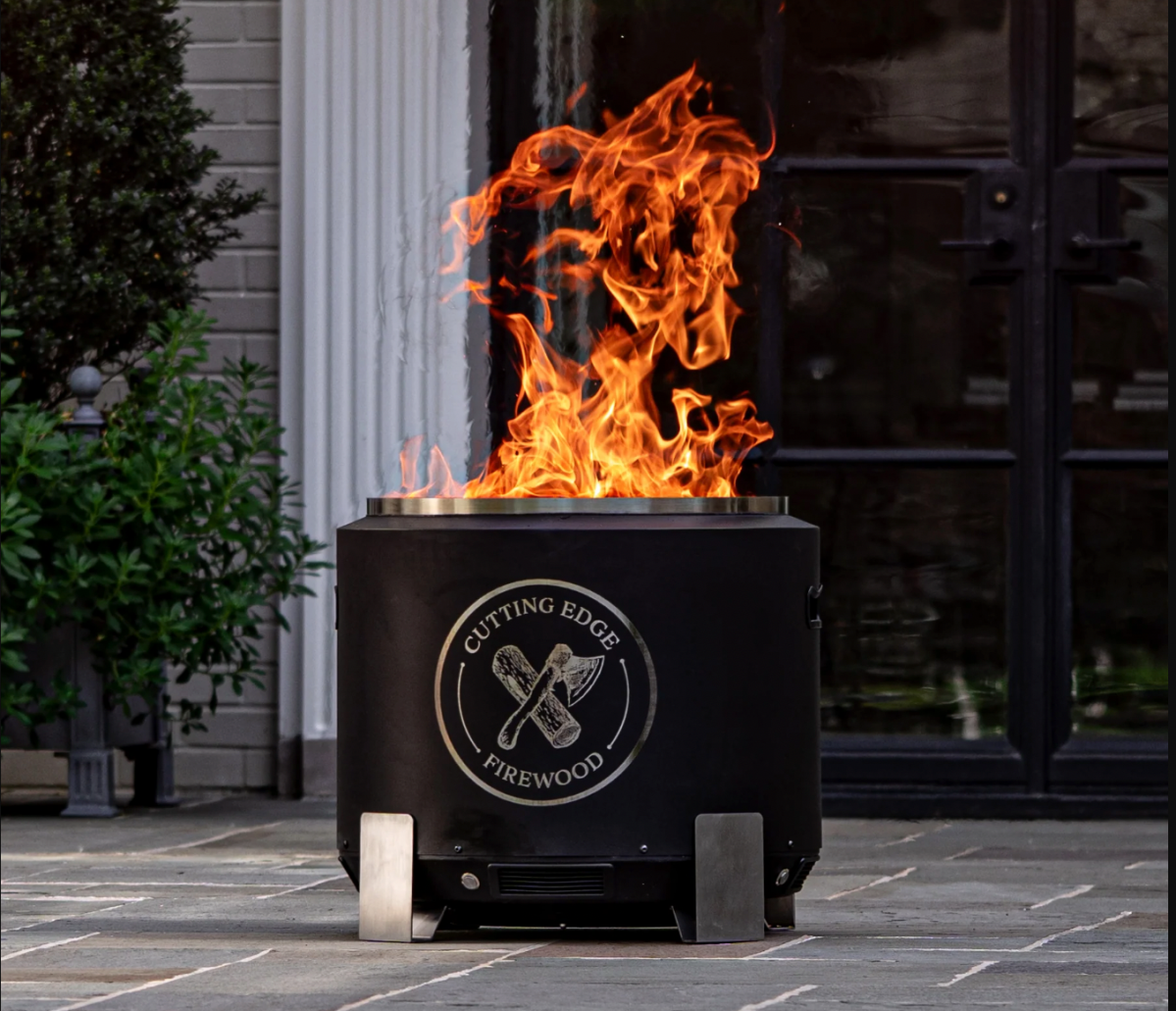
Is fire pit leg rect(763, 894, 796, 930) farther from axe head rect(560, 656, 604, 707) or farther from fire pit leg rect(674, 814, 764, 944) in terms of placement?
axe head rect(560, 656, 604, 707)

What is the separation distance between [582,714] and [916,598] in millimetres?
2854

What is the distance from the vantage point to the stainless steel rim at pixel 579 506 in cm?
391

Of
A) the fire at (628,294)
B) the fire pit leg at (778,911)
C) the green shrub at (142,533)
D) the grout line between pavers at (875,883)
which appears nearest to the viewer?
the fire pit leg at (778,911)

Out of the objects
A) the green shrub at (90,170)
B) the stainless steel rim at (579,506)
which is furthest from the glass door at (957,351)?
the stainless steel rim at (579,506)

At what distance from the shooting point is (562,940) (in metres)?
3.98

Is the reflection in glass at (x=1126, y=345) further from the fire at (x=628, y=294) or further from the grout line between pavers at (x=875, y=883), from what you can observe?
the grout line between pavers at (x=875, y=883)

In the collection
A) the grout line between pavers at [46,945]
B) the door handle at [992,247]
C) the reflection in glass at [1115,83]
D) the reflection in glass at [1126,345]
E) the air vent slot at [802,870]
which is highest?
the reflection in glass at [1115,83]

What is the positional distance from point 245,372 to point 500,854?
8.57 ft

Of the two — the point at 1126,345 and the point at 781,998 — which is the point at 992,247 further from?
the point at 781,998

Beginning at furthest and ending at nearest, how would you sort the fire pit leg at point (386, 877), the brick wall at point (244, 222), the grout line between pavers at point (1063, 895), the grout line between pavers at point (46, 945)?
1. the brick wall at point (244, 222)
2. the grout line between pavers at point (1063, 895)
3. the fire pit leg at point (386, 877)
4. the grout line between pavers at point (46, 945)

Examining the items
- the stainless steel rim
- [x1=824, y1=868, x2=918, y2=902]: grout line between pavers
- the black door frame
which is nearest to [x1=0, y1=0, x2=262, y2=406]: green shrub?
the black door frame

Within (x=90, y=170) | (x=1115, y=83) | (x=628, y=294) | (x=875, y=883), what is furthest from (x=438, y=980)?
(x=1115, y=83)

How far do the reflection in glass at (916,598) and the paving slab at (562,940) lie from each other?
686 mm

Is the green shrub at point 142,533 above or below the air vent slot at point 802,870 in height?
above
